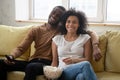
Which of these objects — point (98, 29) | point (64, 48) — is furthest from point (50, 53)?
point (98, 29)

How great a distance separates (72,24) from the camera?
8.34 feet

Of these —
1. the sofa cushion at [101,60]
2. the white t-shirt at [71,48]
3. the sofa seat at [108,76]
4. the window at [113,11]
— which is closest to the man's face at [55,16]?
the white t-shirt at [71,48]

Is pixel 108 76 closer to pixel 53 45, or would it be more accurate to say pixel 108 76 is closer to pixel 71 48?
pixel 71 48

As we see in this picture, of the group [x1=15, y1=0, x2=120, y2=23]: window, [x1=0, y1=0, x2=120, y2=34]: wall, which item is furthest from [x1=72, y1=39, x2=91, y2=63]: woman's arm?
[x1=0, y1=0, x2=120, y2=34]: wall

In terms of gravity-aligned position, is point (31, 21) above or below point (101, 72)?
above

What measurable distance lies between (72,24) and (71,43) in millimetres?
205

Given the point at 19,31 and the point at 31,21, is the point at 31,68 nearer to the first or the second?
the point at 19,31

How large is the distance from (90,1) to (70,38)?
1.04m

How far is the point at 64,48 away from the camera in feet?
8.30

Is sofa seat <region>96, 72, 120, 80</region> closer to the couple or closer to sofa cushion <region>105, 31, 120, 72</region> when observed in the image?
sofa cushion <region>105, 31, 120, 72</region>

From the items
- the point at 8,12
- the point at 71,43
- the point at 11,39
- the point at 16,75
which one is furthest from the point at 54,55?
the point at 8,12

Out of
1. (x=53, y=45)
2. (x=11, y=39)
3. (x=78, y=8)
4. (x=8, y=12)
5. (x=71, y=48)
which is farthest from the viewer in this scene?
(x=8, y=12)

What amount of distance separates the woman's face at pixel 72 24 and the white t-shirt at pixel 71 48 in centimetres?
10

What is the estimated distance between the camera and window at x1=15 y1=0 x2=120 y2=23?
3.31 metres
